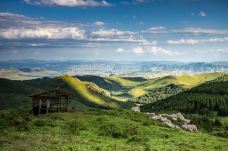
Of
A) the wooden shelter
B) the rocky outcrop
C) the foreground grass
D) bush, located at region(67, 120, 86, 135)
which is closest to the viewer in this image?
the foreground grass

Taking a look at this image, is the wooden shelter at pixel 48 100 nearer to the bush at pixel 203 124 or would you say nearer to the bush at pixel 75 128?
A: the bush at pixel 75 128

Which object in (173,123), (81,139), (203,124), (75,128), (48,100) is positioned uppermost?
(48,100)

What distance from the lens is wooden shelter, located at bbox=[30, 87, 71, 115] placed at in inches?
2965

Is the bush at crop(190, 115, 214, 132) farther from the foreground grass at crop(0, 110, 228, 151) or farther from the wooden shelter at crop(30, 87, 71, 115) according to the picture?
the foreground grass at crop(0, 110, 228, 151)

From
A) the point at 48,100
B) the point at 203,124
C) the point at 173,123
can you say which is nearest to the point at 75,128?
the point at 48,100

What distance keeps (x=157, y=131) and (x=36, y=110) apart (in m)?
31.5

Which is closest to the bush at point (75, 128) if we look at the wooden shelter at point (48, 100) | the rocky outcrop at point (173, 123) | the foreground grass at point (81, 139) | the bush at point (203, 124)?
the foreground grass at point (81, 139)

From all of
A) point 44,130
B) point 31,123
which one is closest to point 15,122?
point 31,123

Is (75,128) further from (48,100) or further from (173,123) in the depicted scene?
(173,123)

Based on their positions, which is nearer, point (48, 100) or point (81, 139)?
point (81, 139)

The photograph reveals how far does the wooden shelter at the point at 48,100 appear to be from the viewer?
247ft

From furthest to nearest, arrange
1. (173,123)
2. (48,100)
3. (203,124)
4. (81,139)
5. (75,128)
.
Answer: (203,124)
(173,123)
(48,100)
(75,128)
(81,139)

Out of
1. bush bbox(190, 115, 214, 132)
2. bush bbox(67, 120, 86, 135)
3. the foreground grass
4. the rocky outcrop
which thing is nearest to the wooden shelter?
the foreground grass

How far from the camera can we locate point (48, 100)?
3004 inches
